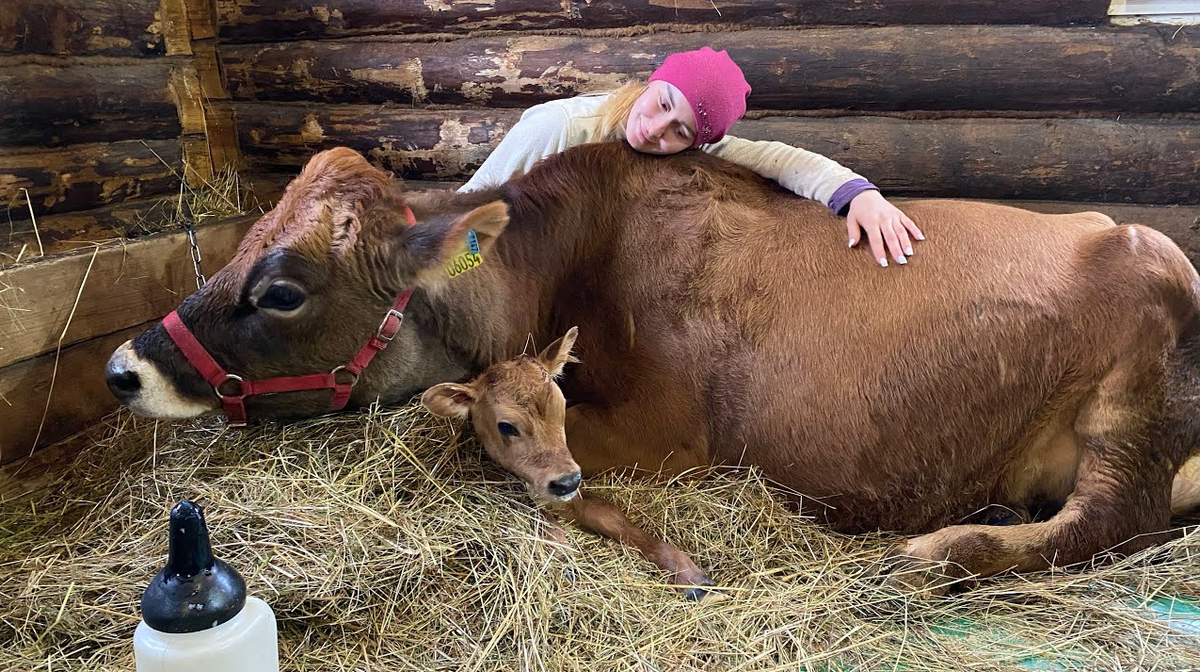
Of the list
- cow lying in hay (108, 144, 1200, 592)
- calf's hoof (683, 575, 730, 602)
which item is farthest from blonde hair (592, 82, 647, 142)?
calf's hoof (683, 575, 730, 602)

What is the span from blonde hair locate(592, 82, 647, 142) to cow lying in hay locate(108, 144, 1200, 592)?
0.18 meters

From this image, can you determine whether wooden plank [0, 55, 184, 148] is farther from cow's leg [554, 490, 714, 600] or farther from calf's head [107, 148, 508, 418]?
cow's leg [554, 490, 714, 600]

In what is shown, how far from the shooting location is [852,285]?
271 cm

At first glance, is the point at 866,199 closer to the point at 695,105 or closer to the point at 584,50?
the point at 695,105

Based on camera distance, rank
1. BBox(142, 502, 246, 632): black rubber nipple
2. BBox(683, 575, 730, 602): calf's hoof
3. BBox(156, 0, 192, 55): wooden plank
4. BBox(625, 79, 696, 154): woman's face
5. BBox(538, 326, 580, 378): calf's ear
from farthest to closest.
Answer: BBox(156, 0, 192, 55): wooden plank → BBox(625, 79, 696, 154): woman's face → BBox(538, 326, 580, 378): calf's ear → BBox(683, 575, 730, 602): calf's hoof → BBox(142, 502, 246, 632): black rubber nipple

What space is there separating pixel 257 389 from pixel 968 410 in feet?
7.57

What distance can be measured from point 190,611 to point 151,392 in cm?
129

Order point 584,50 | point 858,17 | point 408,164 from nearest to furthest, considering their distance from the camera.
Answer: point 858,17
point 584,50
point 408,164

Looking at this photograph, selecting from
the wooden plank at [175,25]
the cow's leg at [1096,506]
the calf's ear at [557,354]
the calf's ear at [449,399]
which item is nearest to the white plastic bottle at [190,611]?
the calf's ear at [449,399]

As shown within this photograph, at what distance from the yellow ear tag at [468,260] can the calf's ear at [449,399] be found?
1.31 feet

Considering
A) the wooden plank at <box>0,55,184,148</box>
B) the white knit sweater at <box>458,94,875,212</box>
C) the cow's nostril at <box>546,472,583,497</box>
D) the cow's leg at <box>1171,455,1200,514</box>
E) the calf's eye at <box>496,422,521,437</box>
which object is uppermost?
the wooden plank at <box>0,55,184,148</box>

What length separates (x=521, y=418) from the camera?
2307mm

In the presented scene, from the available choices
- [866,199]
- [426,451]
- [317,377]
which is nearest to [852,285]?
[866,199]

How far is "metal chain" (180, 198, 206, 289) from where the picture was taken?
3.00 m
